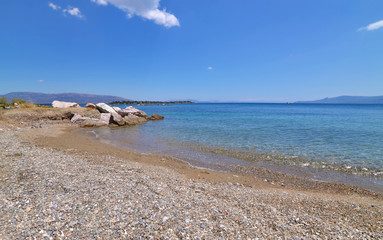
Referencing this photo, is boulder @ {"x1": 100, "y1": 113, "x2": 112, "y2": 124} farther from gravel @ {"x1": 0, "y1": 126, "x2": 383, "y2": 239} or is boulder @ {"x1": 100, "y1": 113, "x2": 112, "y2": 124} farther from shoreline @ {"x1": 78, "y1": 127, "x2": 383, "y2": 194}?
gravel @ {"x1": 0, "y1": 126, "x2": 383, "y2": 239}

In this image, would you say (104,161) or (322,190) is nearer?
(322,190)

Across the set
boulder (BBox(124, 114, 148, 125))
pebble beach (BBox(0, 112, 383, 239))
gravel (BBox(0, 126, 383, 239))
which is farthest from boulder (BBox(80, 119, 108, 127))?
gravel (BBox(0, 126, 383, 239))

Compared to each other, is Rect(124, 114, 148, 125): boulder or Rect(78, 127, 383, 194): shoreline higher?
Rect(124, 114, 148, 125): boulder

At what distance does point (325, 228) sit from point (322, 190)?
4.23 m

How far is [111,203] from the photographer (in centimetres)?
554

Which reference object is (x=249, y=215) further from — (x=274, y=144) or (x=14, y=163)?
(x=274, y=144)

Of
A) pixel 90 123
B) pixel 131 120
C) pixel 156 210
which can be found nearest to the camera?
pixel 156 210

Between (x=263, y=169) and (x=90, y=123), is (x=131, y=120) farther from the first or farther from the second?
(x=263, y=169)

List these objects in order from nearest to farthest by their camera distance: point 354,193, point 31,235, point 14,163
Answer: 1. point 31,235
2. point 354,193
3. point 14,163

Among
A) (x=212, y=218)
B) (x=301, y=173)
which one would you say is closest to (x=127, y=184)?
(x=212, y=218)

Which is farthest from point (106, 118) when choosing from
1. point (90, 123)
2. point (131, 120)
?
point (131, 120)

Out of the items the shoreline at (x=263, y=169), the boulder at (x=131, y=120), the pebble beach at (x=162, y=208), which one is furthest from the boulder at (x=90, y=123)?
the pebble beach at (x=162, y=208)

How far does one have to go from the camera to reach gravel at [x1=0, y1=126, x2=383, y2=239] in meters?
4.36

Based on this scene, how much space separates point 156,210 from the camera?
5309 millimetres
